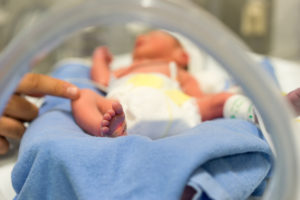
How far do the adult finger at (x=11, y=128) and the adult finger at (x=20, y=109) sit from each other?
0.01 metres

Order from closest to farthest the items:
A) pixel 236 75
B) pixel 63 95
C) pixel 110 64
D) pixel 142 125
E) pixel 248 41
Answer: pixel 236 75 < pixel 142 125 < pixel 63 95 < pixel 110 64 < pixel 248 41

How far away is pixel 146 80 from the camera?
3.22 ft

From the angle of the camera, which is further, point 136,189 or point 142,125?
point 142,125

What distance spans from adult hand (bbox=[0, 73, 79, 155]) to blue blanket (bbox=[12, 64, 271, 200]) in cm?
17

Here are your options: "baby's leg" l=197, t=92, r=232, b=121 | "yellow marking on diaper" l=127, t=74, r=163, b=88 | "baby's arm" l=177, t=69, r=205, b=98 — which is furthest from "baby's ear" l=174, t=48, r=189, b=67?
"baby's leg" l=197, t=92, r=232, b=121

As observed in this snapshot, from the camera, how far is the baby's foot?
26.0 inches

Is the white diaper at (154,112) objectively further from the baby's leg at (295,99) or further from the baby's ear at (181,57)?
the baby's ear at (181,57)

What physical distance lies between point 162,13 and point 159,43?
942 mm

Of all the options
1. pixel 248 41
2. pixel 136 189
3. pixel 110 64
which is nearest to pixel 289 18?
pixel 248 41

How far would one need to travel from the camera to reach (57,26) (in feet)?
1.44

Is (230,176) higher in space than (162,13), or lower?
lower

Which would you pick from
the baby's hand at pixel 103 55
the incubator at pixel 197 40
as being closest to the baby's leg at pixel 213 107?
the incubator at pixel 197 40

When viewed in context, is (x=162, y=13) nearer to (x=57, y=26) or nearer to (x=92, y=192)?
(x=57, y=26)

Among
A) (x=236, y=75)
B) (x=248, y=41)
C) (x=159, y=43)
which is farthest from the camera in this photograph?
(x=248, y=41)
